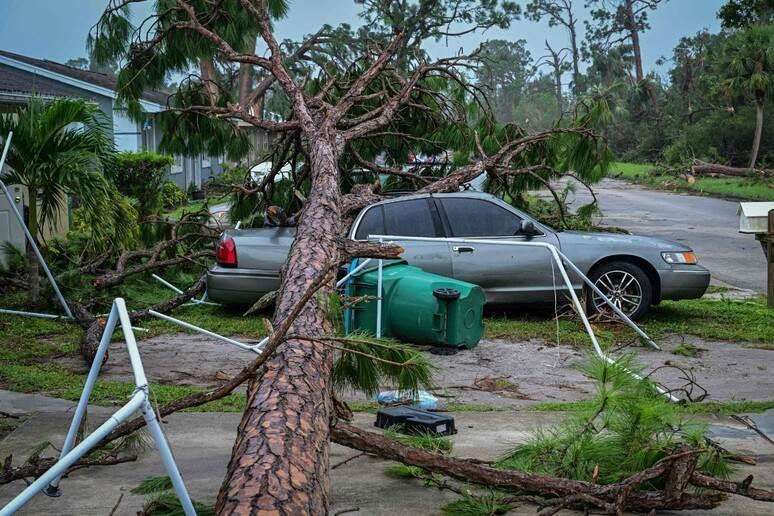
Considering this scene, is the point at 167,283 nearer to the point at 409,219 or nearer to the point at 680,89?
the point at 409,219

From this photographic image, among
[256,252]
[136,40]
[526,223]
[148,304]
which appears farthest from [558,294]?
[136,40]

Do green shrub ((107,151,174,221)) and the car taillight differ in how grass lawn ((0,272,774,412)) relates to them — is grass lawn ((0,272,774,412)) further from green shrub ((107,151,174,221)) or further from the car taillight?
green shrub ((107,151,174,221))

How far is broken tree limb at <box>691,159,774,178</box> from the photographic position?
38.7 metres

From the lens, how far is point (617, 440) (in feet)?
16.0

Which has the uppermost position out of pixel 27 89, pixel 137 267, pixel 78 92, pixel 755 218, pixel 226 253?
pixel 78 92

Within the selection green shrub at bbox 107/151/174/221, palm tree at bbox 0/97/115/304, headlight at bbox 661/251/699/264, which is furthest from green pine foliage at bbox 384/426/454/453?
green shrub at bbox 107/151/174/221

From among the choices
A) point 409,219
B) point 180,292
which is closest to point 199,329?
point 409,219

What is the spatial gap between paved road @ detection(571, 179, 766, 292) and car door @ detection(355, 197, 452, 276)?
17.8 feet

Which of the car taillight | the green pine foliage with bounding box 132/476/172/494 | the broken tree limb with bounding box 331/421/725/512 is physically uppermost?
the car taillight

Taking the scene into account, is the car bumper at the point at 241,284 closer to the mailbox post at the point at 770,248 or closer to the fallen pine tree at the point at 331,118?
the fallen pine tree at the point at 331,118

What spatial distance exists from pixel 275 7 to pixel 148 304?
4.09 meters

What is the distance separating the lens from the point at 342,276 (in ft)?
33.0

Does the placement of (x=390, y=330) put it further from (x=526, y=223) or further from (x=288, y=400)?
(x=288, y=400)

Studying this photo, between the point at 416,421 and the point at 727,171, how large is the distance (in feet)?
120
